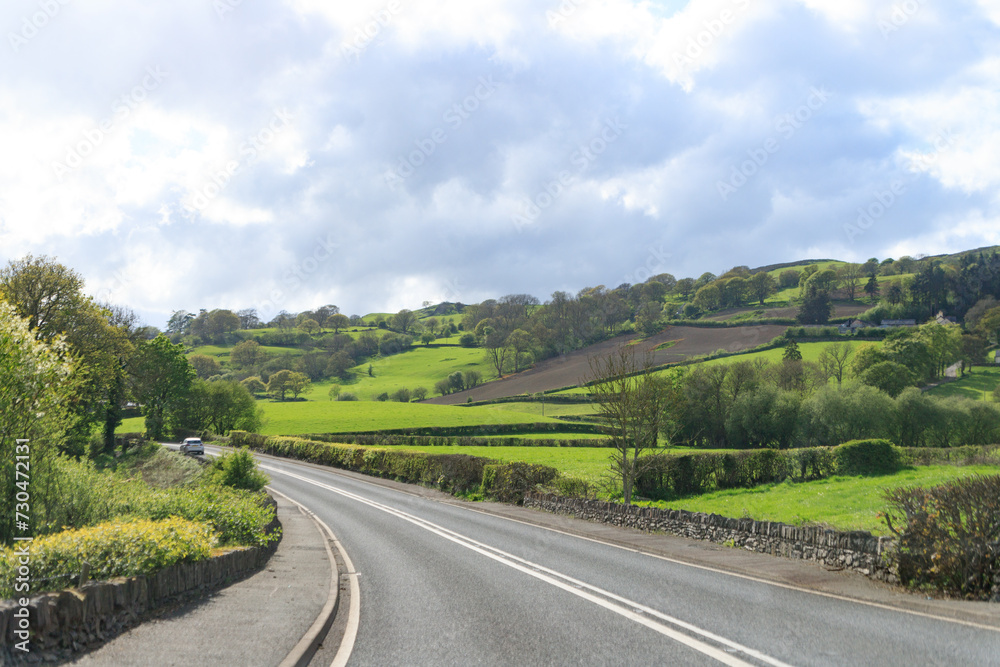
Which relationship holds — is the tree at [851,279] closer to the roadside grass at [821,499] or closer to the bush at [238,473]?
the roadside grass at [821,499]

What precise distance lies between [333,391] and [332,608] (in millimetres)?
119045

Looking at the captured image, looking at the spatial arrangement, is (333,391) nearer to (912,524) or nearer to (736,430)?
(736,430)

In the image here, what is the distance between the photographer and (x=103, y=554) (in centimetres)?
784

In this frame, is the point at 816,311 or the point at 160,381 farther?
the point at 816,311

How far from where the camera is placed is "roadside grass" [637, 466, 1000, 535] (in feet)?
67.2

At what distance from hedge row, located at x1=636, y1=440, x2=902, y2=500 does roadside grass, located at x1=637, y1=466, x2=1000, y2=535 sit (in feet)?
2.80

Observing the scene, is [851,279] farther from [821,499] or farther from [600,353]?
[821,499]

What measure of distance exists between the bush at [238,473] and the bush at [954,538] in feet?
73.9

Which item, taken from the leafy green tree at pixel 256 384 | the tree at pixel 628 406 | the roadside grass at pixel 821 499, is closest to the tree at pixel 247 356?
the leafy green tree at pixel 256 384

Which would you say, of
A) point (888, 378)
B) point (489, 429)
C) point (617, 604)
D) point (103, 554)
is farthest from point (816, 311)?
point (103, 554)

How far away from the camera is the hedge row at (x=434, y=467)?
89.0 feet

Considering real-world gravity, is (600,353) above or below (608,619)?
above

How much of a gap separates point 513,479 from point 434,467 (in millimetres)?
9096

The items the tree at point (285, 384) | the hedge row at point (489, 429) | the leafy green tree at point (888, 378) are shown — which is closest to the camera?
the hedge row at point (489, 429)
